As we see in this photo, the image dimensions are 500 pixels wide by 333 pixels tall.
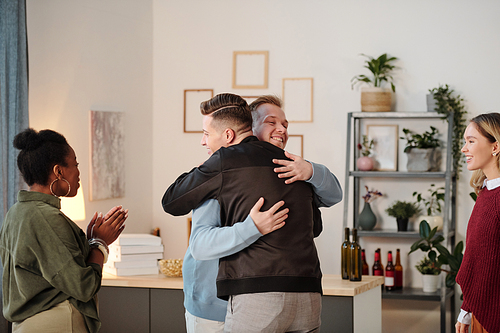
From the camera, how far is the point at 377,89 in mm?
4246

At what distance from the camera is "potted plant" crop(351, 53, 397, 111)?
424cm

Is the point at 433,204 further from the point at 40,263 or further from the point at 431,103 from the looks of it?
the point at 40,263

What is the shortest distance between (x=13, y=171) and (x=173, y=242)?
200cm

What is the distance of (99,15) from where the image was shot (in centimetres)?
414

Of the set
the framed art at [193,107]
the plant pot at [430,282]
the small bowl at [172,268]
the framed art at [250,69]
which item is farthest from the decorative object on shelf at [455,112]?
the small bowl at [172,268]

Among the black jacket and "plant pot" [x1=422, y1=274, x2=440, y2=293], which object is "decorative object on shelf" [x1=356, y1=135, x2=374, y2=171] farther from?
the black jacket

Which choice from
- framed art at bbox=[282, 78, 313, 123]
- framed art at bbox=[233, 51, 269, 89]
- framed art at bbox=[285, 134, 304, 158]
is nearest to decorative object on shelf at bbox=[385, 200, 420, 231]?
framed art at bbox=[285, 134, 304, 158]

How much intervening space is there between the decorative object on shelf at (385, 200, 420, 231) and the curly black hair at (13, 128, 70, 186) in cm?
314

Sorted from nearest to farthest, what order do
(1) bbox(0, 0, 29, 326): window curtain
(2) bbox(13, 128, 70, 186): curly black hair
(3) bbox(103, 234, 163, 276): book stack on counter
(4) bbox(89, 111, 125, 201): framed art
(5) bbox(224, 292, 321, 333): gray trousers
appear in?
1. (5) bbox(224, 292, 321, 333): gray trousers
2. (2) bbox(13, 128, 70, 186): curly black hair
3. (3) bbox(103, 234, 163, 276): book stack on counter
4. (1) bbox(0, 0, 29, 326): window curtain
5. (4) bbox(89, 111, 125, 201): framed art

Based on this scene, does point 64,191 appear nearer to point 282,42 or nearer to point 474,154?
point 474,154

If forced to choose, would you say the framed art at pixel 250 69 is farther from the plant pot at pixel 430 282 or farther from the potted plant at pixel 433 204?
the plant pot at pixel 430 282

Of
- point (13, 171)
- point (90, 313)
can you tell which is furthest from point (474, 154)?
point (13, 171)

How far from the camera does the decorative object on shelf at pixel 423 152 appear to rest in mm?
4199

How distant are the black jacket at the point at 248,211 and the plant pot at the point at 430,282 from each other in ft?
9.33
